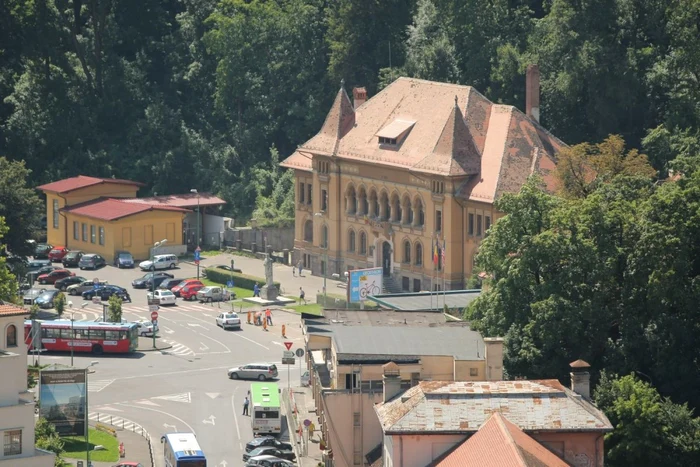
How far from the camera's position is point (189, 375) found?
14025 cm

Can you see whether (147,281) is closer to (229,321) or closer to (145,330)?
(229,321)

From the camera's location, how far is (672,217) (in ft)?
395

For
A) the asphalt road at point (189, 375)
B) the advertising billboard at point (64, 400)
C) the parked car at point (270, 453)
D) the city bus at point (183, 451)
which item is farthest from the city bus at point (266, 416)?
the advertising billboard at point (64, 400)

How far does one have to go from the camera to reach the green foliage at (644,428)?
107 metres

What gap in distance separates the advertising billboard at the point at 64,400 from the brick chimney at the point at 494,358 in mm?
24560

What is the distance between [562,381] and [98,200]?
74873 millimetres

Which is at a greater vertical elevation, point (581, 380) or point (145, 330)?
point (581, 380)

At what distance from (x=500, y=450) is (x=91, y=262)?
8702 cm

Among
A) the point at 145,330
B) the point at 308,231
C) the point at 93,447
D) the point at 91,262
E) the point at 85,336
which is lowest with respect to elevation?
the point at 93,447

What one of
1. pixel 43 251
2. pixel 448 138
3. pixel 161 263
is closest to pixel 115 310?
pixel 161 263

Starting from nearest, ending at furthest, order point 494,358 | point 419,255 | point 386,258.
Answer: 1. point 494,358
2. point 419,255
3. point 386,258

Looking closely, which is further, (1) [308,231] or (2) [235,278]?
(1) [308,231]

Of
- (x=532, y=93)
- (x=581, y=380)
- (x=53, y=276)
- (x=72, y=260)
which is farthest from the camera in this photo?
(x=72, y=260)

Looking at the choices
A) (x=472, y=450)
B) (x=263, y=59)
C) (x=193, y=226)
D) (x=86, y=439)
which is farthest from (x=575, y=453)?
(x=263, y=59)
